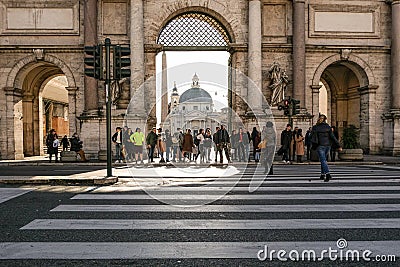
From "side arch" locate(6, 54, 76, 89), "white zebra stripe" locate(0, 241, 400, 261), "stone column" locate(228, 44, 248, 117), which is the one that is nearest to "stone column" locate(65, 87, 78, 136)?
"side arch" locate(6, 54, 76, 89)

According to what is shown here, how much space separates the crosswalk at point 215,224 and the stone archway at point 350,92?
1585 cm

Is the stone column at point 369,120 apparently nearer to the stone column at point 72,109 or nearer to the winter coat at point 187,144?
the winter coat at point 187,144

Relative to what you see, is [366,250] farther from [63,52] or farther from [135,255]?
[63,52]

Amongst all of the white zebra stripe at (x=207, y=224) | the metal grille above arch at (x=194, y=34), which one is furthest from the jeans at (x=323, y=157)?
the metal grille above arch at (x=194, y=34)

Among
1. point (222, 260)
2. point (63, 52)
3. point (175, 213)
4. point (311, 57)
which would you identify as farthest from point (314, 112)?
point (222, 260)

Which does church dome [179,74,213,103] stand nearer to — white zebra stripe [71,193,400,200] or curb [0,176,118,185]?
curb [0,176,118,185]

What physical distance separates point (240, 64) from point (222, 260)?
65.0ft

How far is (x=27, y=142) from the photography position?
2644 cm

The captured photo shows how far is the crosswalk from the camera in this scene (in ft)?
14.6

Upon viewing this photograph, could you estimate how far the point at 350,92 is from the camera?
2708 cm

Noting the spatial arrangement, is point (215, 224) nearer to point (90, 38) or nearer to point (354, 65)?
point (90, 38)

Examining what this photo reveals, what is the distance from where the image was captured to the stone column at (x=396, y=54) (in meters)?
23.2

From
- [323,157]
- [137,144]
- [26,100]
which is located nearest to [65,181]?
[323,157]

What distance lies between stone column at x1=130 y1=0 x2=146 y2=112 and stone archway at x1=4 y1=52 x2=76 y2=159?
3495 mm
